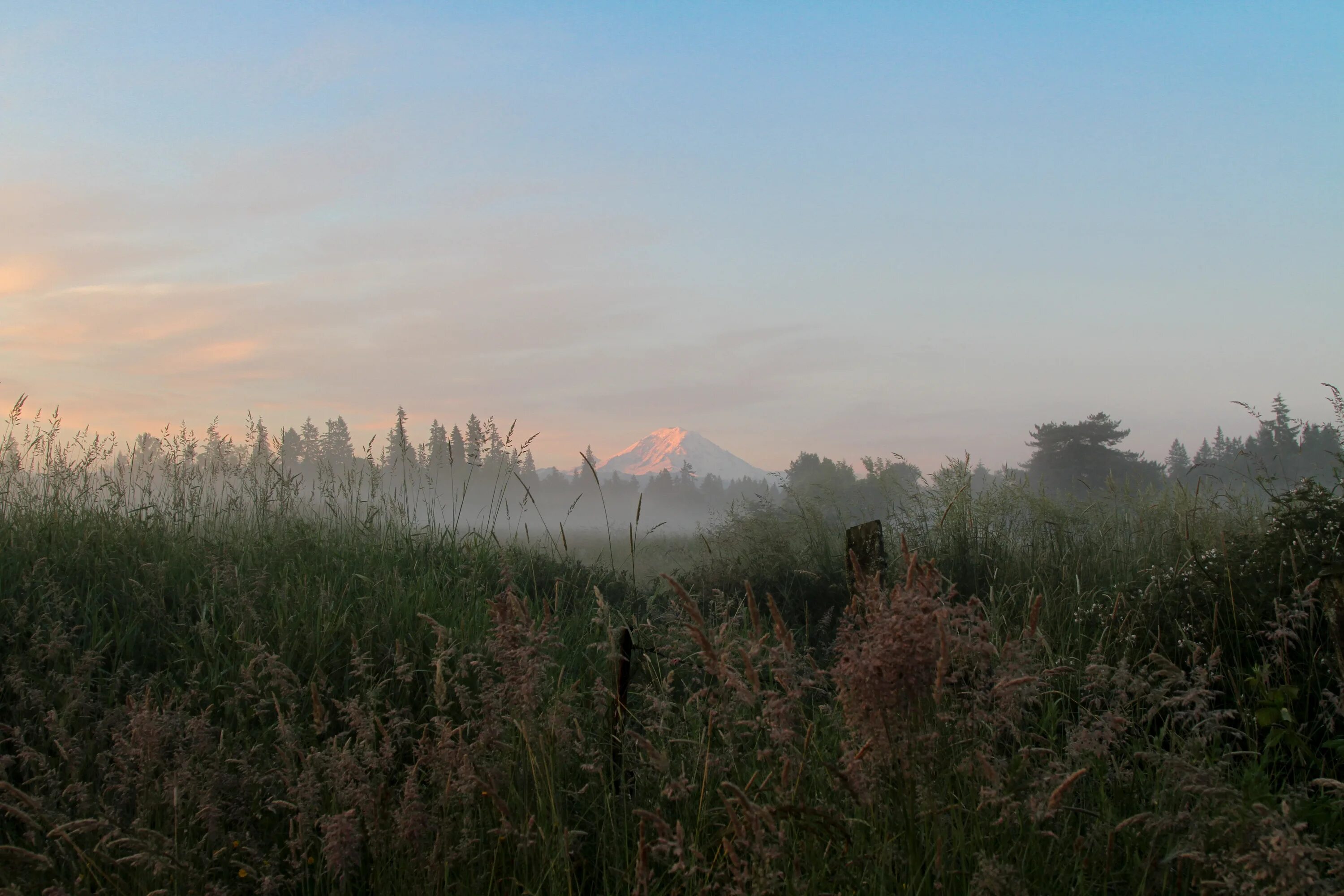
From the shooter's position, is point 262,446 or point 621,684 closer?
point 621,684

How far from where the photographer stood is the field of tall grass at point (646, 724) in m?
2.26

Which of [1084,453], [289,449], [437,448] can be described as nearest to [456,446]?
[437,448]

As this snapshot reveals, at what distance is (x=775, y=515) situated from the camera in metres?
9.56

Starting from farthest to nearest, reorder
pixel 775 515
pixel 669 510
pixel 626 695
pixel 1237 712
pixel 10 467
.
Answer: pixel 669 510
pixel 775 515
pixel 10 467
pixel 1237 712
pixel 626 695

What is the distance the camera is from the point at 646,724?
10.3 ft

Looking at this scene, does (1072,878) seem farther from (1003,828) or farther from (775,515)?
(775,515)

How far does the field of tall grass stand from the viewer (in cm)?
226

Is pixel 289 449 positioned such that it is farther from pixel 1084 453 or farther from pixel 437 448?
pixel 1084 453

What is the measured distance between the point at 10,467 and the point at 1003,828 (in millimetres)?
8329

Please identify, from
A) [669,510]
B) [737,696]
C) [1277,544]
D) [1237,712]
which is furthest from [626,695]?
[669,510]

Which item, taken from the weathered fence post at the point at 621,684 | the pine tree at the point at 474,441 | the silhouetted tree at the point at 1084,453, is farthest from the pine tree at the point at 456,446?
the silhouetted tree at the point at 1084,453

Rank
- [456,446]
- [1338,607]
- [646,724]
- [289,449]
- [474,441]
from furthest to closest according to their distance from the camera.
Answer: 1. [289,449]
2. [456,446]
3. [474,441]
4. [1338,607]
5. [646,724]

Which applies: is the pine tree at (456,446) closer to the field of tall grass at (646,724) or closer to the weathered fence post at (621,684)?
the field of tall grass at (646,724)

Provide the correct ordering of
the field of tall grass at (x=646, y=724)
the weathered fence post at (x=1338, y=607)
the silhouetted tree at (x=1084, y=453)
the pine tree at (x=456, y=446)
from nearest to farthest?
1. the field of tall grass at (x=646, y=724)
2. the weathered fence post at (x=1338, y=607)
3. the pine tree at (x=456, y=446)
4. the silhouetted tree at (x=1084, y=453)
